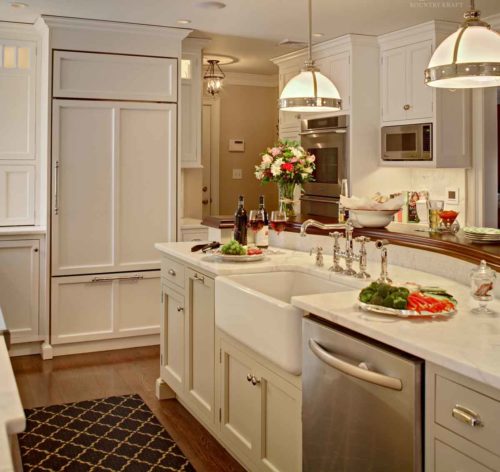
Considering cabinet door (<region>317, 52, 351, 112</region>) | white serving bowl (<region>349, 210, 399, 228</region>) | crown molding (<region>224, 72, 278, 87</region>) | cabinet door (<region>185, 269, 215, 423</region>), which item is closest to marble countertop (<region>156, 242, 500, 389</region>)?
white serving bowl (<region>349, 210, 399, 228</region>)

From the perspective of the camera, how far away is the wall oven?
5305 millimetres

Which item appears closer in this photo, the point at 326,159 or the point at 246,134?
the point at 326,159

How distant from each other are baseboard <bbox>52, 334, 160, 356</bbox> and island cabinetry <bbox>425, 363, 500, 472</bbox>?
11.9ft

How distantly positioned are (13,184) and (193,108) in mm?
1577

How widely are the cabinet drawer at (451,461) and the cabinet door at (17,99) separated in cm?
412

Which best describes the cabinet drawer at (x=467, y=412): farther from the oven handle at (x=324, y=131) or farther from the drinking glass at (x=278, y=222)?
the oven handle at (x=324, y=131)

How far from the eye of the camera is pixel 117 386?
4062 mm

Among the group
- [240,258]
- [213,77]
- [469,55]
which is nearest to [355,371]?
[469,55]

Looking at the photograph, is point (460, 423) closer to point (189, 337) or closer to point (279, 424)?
point (279, 424)

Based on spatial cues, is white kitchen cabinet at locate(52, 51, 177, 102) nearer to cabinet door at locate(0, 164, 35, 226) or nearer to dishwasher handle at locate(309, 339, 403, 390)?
cabinet door at locate(0, 164, 35, 226)

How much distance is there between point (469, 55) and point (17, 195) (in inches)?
147

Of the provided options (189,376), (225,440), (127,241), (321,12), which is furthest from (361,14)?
(225,440)

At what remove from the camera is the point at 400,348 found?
169 cm

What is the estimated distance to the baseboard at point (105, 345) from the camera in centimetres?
476
